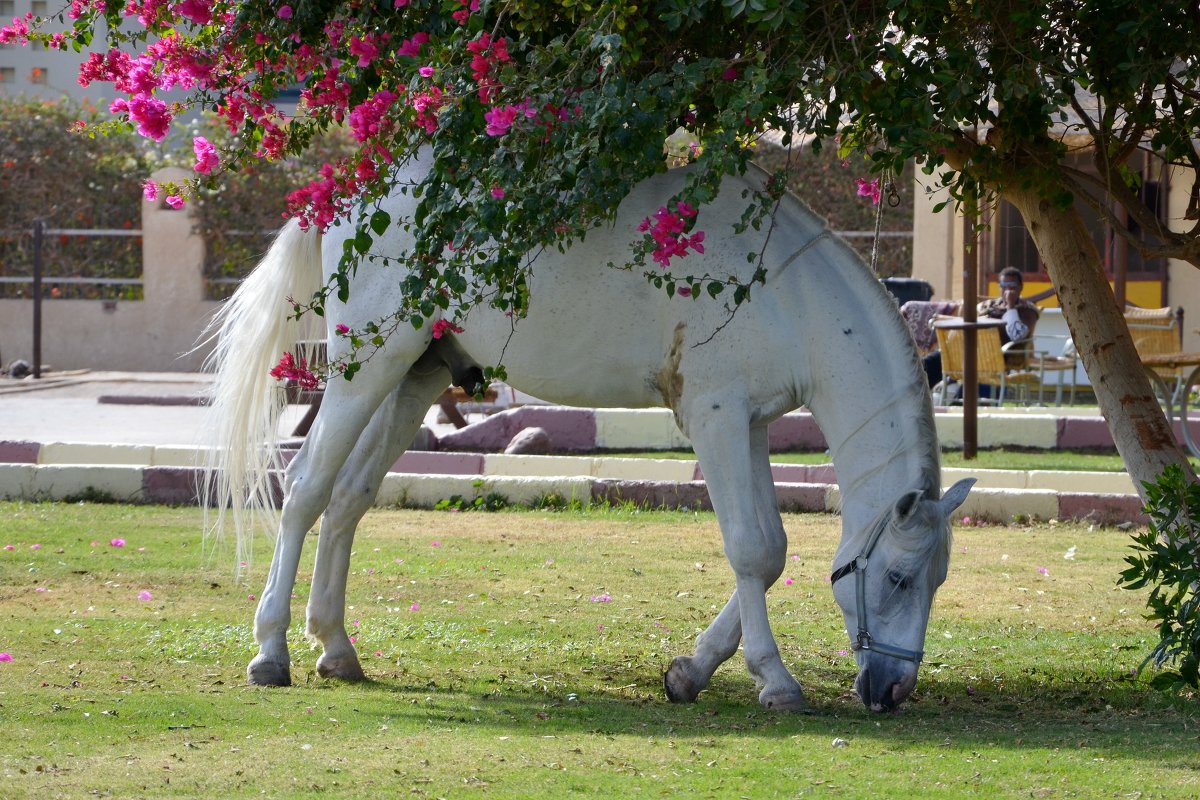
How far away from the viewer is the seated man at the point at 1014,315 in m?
15.6

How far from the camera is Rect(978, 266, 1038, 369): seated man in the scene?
1562 centimetres

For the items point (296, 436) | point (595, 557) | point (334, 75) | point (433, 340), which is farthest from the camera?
point (296, 436)

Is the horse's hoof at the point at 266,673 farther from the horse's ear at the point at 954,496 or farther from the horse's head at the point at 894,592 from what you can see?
the horse's ear at the point at 954,496

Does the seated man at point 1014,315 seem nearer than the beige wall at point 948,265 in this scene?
Yes

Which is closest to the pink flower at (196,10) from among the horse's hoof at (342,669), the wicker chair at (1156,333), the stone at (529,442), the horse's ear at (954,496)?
the horse's hoof at (342,669)

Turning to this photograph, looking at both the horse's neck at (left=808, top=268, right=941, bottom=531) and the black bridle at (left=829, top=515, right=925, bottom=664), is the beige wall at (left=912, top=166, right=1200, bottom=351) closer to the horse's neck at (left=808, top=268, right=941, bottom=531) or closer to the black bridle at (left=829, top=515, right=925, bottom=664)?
the horse's neck at (left=808, top=268, right=941, bottom=531)

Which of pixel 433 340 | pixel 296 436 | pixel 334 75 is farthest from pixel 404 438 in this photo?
pixel 296 436

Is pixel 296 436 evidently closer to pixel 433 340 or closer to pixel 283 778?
pixel 433 340

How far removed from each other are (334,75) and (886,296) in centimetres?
192

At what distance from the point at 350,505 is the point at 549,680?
103 cm

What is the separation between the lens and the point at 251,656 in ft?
19.5

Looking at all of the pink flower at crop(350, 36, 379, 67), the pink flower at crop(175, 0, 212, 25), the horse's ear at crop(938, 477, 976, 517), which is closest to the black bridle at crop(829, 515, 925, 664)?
the horse's ear at crop(938, 477, 976, 517)

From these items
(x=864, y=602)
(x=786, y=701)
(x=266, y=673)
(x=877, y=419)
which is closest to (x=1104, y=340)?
(x=877, y=419)

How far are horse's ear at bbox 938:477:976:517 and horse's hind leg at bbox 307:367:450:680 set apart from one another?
2.10 meters
